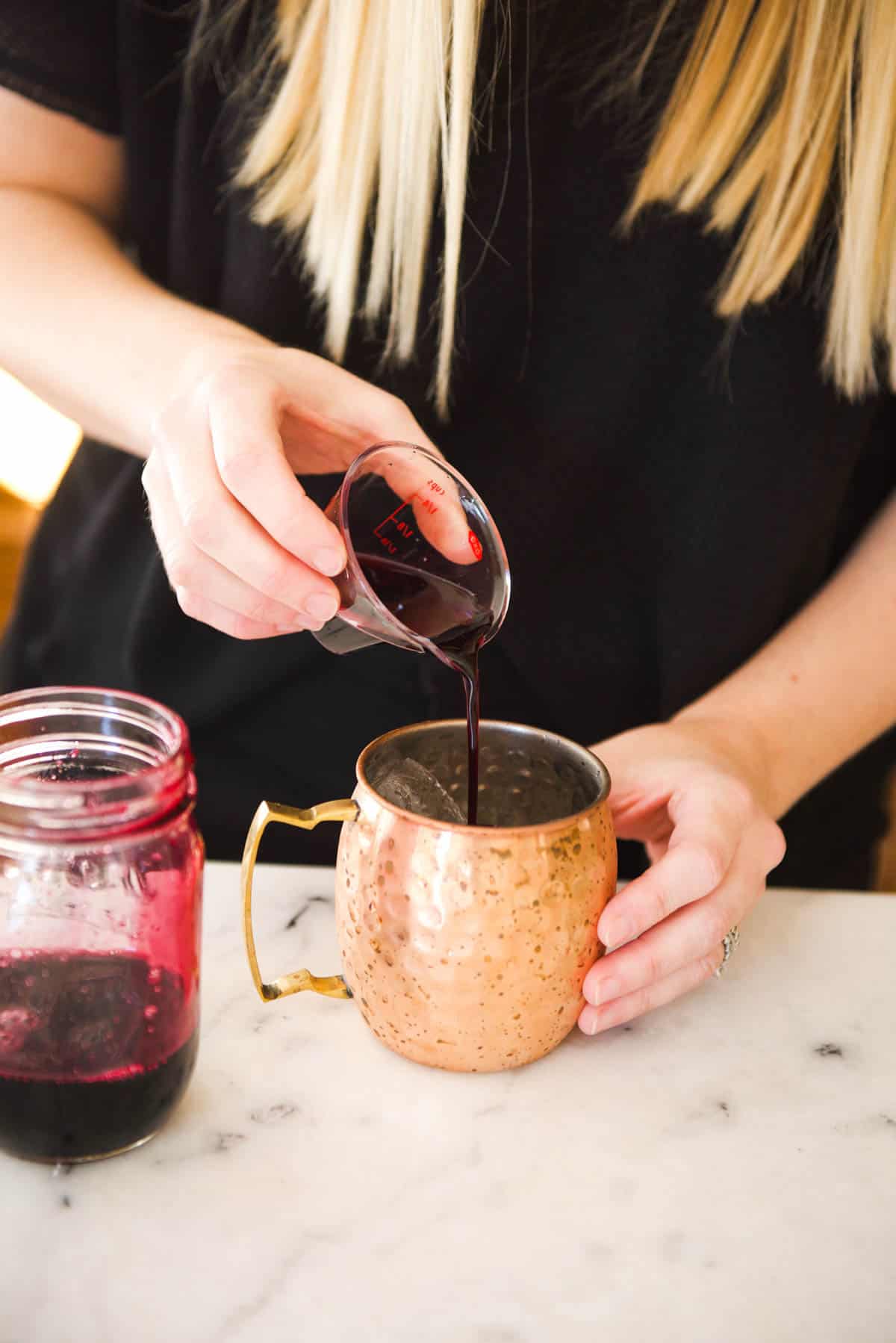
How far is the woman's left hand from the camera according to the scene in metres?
0.68

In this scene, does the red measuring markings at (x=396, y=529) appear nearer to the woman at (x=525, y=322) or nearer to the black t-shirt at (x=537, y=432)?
the woman at (x=525, y=322)

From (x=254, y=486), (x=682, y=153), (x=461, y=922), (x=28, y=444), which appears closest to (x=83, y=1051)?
(x=461, y=922)

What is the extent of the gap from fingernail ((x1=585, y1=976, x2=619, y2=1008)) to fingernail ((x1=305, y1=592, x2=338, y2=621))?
0.26 m

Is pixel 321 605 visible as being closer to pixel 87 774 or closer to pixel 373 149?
pixel 87 774

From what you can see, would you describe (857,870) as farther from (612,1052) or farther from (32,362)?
(32,362)

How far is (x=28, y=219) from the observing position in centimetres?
102

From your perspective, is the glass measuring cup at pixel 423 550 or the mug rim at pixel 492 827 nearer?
the mug rim at pixel 492 827

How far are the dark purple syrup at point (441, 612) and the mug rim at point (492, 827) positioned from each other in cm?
3

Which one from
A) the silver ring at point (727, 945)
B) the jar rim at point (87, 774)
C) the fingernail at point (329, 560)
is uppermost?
the fingernail at point (329, 560)

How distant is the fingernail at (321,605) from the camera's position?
691mm

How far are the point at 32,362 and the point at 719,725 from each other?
65 cm

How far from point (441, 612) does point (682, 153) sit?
50 cm

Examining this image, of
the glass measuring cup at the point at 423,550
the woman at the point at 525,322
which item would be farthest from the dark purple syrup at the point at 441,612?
the woman at the point at 525,322

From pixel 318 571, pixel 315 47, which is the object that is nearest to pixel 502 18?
pixel 315 47
